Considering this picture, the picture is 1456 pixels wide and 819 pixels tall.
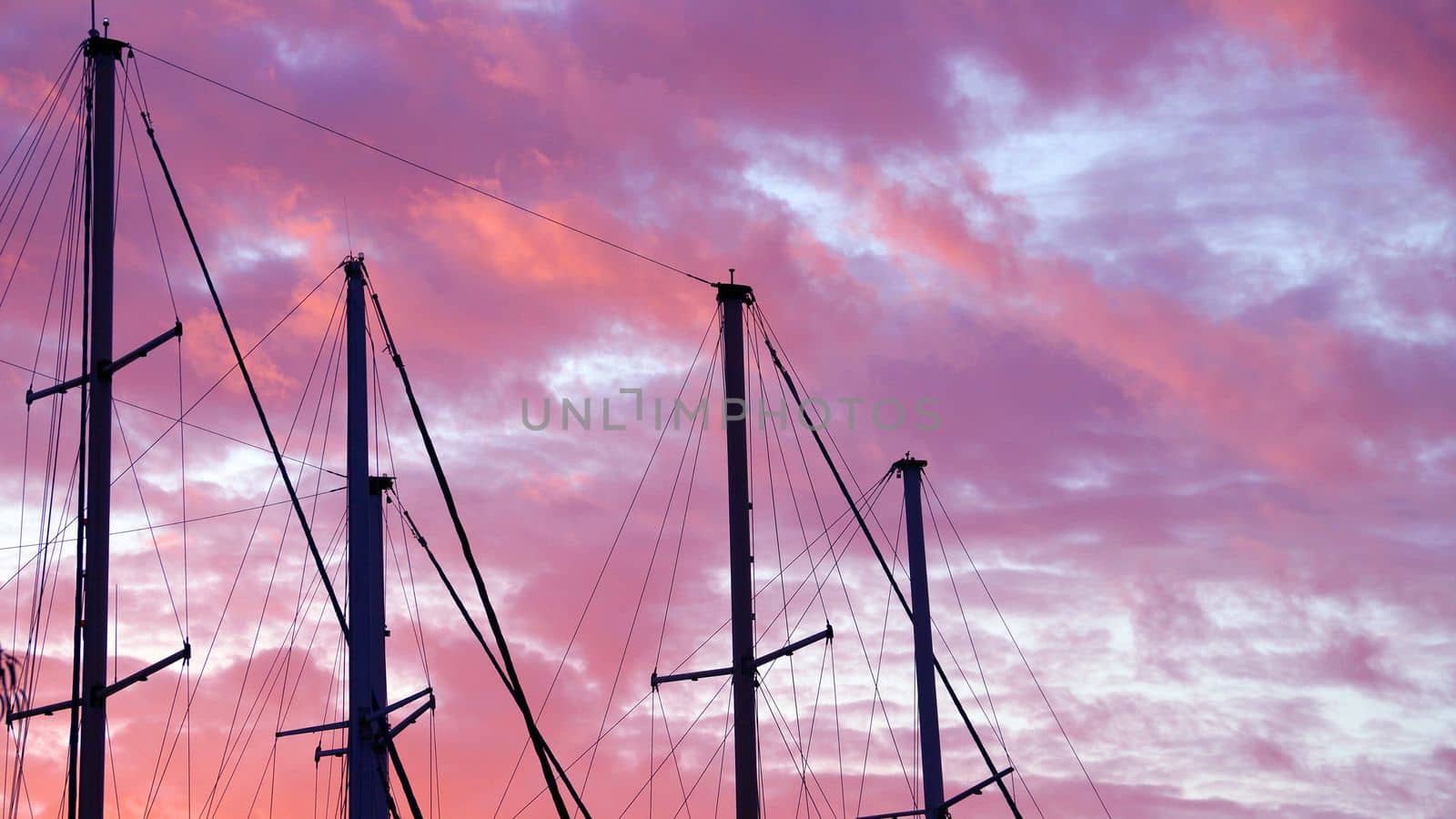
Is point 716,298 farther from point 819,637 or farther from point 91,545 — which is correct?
point 91,545

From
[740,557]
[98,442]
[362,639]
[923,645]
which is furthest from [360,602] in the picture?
[923,645]

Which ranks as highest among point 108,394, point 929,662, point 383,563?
point 108,394

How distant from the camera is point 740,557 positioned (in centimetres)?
5091

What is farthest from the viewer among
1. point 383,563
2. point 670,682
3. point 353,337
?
point 383,563

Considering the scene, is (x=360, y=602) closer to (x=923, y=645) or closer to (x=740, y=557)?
(x=740, y=557)

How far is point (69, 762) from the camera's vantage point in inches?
1499

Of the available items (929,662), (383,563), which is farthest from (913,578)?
(383,563)

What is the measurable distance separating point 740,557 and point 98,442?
1770 cm

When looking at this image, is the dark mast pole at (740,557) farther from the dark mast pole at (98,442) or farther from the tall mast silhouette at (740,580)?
the dark mast pole at (98,442)

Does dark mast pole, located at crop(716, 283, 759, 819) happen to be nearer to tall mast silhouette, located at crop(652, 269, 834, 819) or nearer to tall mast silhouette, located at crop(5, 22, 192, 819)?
tall mast silhouette, located at crop(652, 269, 834, 819)

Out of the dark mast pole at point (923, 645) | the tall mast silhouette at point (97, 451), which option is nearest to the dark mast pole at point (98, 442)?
the tall mast silhouette at point (97, 451)

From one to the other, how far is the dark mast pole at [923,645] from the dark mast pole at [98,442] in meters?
30.6

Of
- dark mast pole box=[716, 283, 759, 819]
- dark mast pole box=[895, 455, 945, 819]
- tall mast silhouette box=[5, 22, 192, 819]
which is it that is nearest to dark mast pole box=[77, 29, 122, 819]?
tall mast silhouette box=[5, 22, 192, 819]

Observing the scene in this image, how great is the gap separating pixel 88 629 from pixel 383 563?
15.6m
